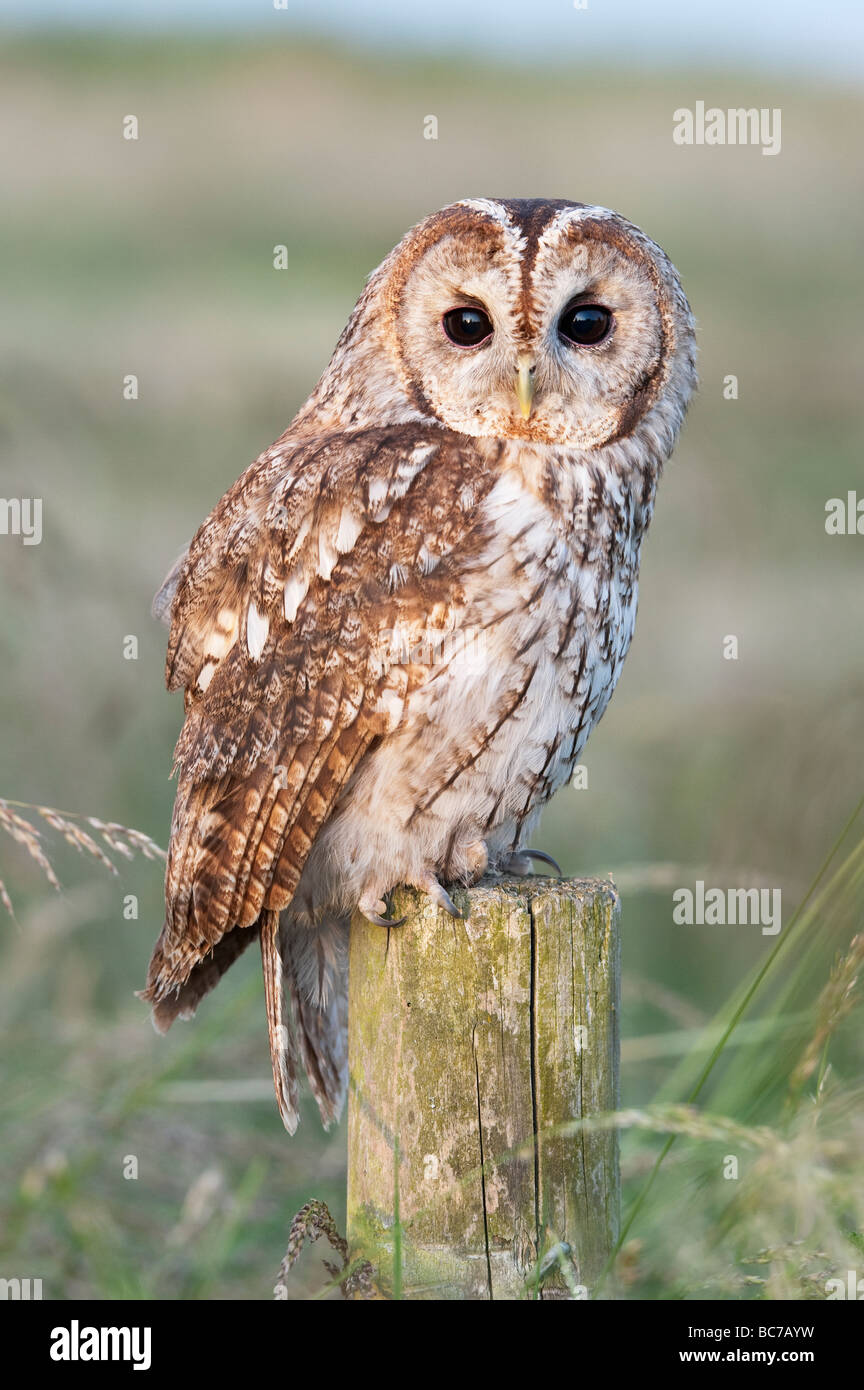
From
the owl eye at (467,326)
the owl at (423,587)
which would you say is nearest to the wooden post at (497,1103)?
the owl at (423,587)

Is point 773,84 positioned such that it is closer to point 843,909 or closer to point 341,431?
point 341,431

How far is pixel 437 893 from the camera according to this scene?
205 centimetres

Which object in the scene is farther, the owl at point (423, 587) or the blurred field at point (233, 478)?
the blurred field at point (233, 478)

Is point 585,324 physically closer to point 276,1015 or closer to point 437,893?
point 437,893

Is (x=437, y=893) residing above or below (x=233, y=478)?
below

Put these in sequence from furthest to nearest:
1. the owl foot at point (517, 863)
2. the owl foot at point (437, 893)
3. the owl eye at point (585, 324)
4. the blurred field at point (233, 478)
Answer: the blurred field at point (233, 478) < the owl foot at point (517, 863) < the owl eye at point (585, 324) < the owl foot at point (437, 893)

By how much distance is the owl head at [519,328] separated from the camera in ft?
7.08

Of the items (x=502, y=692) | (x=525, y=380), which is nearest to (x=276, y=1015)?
(x=502, y=692)

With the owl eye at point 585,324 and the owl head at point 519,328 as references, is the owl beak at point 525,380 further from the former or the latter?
the owl eye at point 585,324

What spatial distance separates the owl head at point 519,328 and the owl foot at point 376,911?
776 mm

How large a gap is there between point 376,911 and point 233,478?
400 centimetres

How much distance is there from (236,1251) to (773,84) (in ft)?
31.2

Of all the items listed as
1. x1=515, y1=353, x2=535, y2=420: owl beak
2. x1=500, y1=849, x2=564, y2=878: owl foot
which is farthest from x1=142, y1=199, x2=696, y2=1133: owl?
x1=500, y1=849, x2=564, y2=878: owl foot

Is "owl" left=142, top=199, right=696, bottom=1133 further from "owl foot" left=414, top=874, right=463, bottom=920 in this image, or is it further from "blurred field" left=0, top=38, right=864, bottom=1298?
"blurred field" left=0, top=38, right=864, bottom=1298
